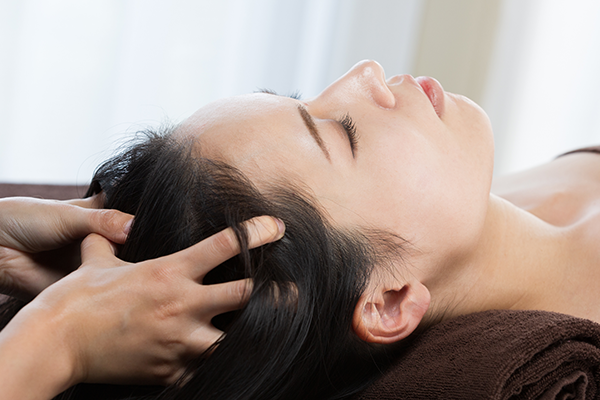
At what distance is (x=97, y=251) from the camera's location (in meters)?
0.83

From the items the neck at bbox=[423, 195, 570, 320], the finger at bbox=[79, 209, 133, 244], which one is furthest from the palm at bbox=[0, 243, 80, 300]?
the neck at bbox=[423, 195, 570, 320]

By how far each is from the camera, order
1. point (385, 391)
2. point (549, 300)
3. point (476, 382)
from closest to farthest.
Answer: point (476, 382), point (385, 391), point (549, 300)

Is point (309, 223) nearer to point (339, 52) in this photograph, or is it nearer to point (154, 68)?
point (154, 68)

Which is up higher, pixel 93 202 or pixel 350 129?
pixel 350 129

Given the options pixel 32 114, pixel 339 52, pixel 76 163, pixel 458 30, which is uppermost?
pixel 458 30

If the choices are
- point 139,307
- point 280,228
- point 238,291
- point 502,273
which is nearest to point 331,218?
point 280,228

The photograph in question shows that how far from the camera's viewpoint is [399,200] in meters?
0.92

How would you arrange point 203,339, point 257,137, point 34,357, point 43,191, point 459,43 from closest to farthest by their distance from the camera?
1. point 34,357
2. point 203,339
3. point 257,137
4. point 43,191
5. point 459,43

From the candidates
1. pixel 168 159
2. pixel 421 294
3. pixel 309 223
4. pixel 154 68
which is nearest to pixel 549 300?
pixel 421 294

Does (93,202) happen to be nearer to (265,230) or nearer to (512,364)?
(265,230)

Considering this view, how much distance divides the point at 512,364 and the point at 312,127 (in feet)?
1.62

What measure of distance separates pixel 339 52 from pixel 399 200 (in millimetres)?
2149

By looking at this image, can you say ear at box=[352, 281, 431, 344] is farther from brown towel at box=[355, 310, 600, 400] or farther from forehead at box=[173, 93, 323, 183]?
A: forehead at box=[173, 93, 323, 183]

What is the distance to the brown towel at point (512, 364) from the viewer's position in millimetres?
726
